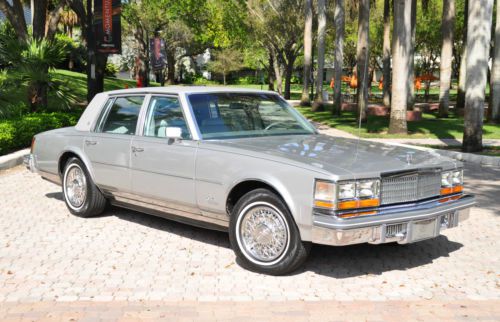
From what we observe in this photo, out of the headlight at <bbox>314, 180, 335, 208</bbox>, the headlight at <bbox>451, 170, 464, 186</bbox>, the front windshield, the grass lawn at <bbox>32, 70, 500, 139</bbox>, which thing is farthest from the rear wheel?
the grass lawn at <bbox>32, 70, 500, 139</bbox>

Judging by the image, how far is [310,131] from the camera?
6.93 meters

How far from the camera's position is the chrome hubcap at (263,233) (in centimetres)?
548

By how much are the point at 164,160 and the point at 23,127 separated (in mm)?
9045

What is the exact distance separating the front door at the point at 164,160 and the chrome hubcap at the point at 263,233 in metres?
0.73

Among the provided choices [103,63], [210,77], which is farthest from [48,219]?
[210,77]

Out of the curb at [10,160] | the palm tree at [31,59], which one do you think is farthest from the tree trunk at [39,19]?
the curb at [10,160]

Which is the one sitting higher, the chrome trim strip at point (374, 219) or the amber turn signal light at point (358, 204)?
the amber turn signal light at point (358, 204)

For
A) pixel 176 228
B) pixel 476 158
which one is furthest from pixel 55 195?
pixel 476 158

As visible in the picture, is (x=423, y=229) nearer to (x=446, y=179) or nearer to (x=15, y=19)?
(x=446, y=179)

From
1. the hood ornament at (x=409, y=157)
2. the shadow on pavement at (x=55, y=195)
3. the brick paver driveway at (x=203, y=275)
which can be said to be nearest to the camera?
the brick paver driveway at (x=203, y=275)

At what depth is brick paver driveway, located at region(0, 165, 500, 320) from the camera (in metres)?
4.83

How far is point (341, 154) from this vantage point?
5730 mm

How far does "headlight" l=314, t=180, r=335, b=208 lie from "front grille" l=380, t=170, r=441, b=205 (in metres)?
0.50

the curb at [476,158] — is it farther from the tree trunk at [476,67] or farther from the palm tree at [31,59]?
the palm tree at [31,59]
